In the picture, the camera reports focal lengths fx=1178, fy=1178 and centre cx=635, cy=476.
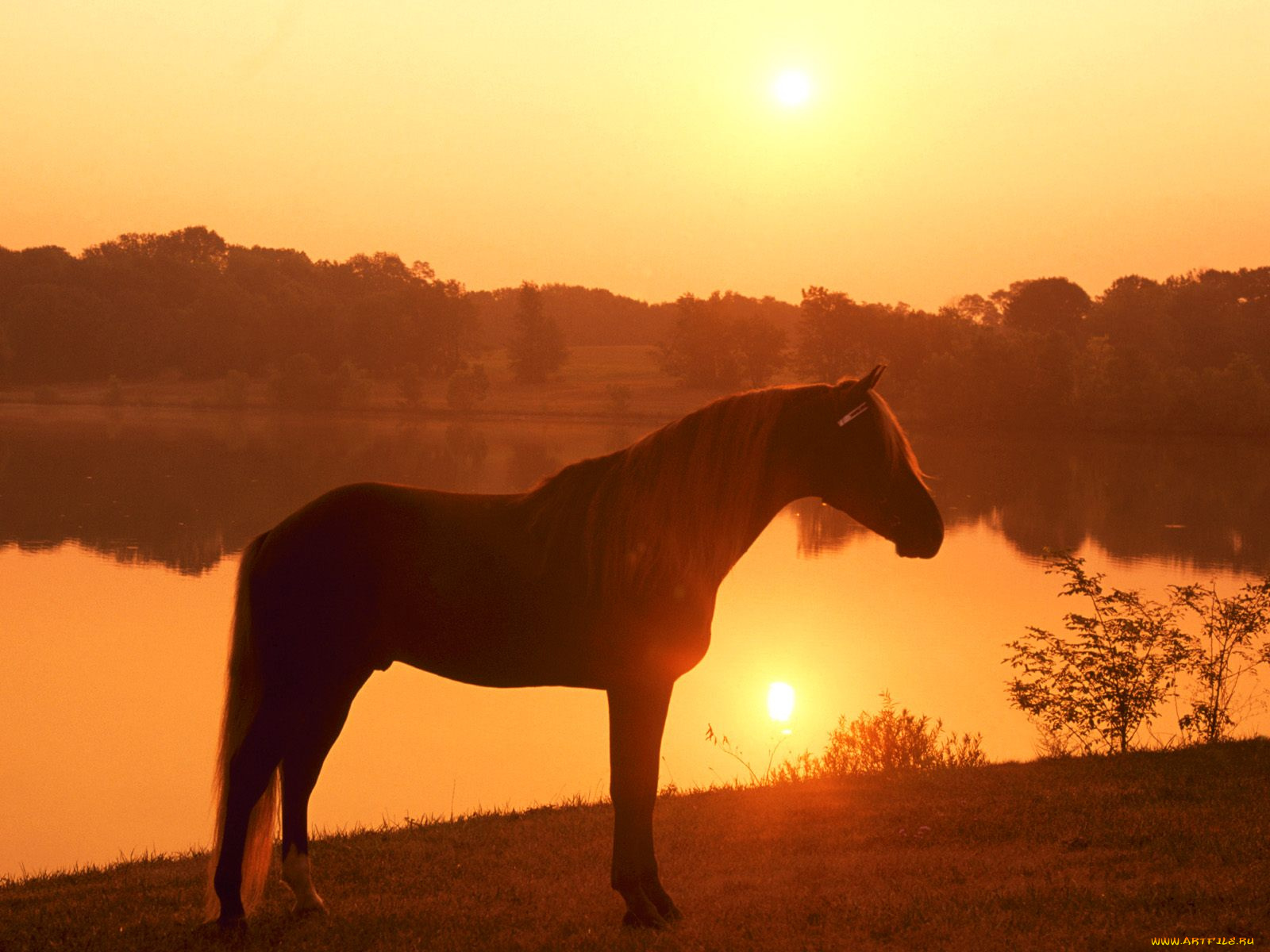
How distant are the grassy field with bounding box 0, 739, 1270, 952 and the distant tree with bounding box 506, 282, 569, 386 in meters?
87.1

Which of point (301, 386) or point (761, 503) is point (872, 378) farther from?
point (301, 386)

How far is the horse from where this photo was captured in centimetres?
470

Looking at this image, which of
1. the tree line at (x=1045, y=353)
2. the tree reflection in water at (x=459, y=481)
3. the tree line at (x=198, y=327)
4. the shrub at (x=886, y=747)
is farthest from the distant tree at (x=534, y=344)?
the shrub at (x=886, y=747)

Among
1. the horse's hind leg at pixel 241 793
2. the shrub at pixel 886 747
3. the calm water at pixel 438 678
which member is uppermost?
the horse's hind leg at pixel 241 793

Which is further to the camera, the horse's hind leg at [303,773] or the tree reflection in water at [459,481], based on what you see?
the tree reflection in water at [459,481]

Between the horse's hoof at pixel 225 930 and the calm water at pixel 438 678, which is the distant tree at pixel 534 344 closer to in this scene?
the calm water at pixel 438 678

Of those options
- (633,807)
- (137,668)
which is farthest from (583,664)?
(137,668)

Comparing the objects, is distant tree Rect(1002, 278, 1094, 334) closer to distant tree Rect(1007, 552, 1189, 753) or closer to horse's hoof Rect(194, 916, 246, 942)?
distant tree Rect(1007, 552, 1189, 753)

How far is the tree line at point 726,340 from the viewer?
65812 mm

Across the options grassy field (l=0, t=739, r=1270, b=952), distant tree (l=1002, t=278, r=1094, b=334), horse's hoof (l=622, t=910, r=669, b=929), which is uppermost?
distant tree (l=1002, t=278, r=1094, b=334)

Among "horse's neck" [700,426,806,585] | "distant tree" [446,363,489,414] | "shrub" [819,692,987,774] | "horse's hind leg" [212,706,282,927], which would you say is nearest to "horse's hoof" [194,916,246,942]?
"horse's hind leg" [212,706,282,927]

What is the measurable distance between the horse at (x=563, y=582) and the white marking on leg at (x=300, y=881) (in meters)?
0.24

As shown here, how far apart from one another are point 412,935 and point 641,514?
1984 millimetres

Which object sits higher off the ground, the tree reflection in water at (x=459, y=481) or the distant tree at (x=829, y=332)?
the distant tree at (x=829, y=332)
